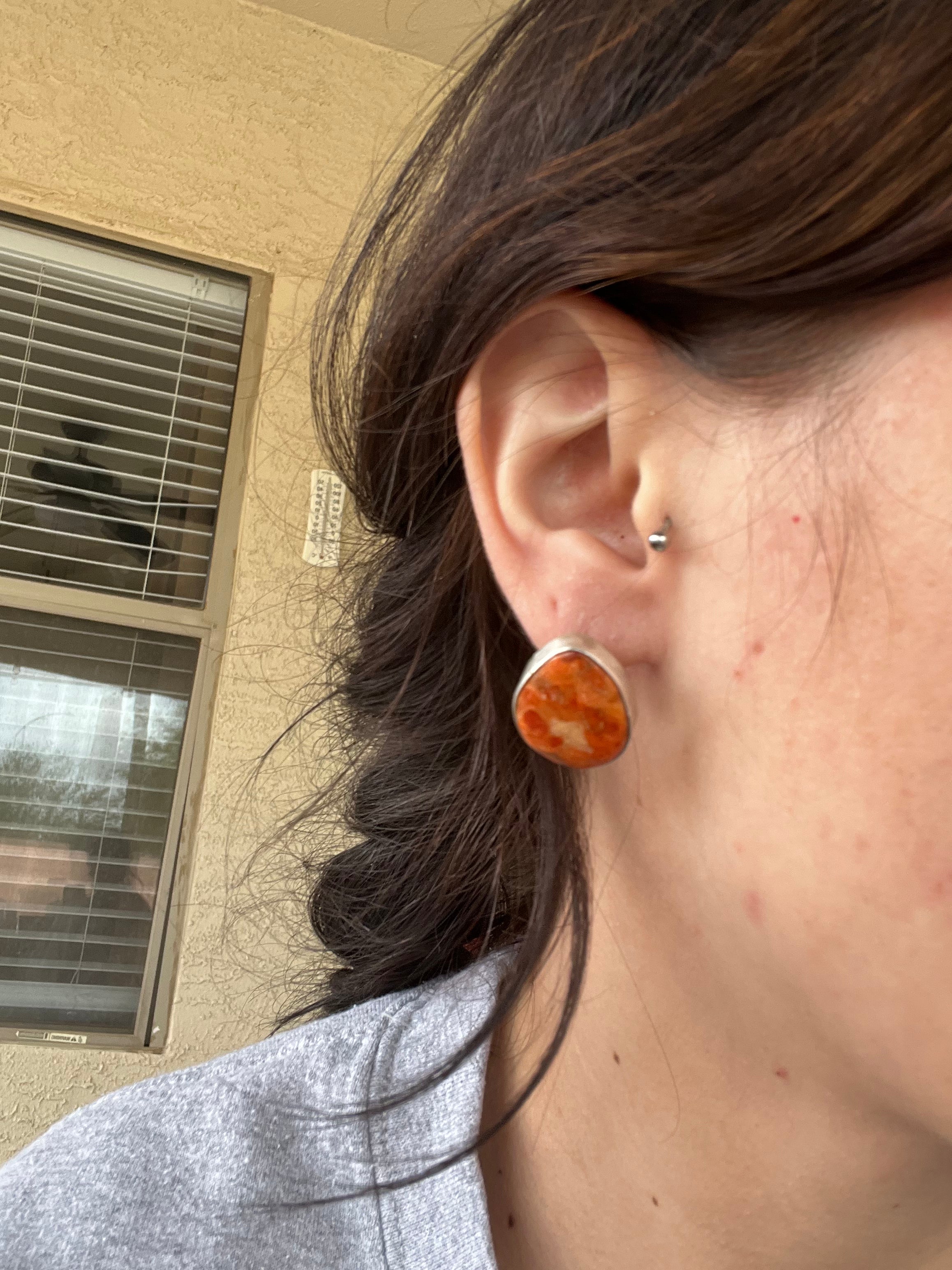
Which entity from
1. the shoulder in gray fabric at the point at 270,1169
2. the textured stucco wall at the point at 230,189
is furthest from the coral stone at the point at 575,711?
the textured stucco wall at the point at 230,189

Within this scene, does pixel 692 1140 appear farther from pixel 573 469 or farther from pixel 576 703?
pixel 573 469

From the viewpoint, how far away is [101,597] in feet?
6.48

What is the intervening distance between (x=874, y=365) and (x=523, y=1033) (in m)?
0.46

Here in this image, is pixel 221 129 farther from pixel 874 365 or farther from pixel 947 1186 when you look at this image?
pixel 947 1186

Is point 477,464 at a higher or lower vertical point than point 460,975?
higher

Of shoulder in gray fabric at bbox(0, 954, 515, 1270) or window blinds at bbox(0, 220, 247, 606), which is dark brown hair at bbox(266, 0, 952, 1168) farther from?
window blinds at bbox(0, 220, 247, 606)

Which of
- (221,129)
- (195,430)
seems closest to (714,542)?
(195,430)

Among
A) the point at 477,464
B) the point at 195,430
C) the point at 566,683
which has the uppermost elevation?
the point at 195,430

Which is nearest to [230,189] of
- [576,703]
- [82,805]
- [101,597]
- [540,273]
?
[101,597]

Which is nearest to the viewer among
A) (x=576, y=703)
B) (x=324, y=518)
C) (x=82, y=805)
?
(x=576, y=703)

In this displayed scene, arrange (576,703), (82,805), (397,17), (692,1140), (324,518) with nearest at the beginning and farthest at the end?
(576,703), (692,1140), (82,805), (324,518), (397,17)

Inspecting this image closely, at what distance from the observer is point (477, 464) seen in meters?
0.54

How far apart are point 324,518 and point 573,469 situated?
158 centimetres

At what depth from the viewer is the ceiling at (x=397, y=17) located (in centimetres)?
221
